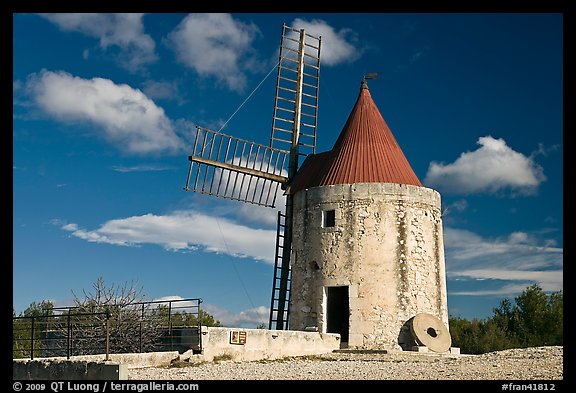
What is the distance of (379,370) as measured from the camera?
42.1ft

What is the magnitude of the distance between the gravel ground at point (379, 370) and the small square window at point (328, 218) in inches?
193

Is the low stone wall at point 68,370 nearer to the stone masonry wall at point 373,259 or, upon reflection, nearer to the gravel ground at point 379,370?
the gravel ground at point 379,370

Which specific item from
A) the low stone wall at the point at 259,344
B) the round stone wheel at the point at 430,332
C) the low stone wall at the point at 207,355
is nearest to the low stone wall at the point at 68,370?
the low stone wall at the point at 207,355

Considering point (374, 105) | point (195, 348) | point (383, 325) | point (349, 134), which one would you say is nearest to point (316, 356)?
point (383, 325)

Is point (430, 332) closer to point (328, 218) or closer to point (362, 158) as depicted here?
point (328, 218)

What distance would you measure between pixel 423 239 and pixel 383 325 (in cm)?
264

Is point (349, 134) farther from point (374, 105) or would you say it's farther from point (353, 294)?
point (353, 294)

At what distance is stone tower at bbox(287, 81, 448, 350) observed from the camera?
18.5 metres

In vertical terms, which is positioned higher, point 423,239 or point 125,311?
point 423,239

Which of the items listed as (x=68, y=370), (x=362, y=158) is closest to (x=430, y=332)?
(x=362, y=158)

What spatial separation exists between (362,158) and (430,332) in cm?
526

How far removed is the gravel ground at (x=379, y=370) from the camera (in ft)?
36.8
